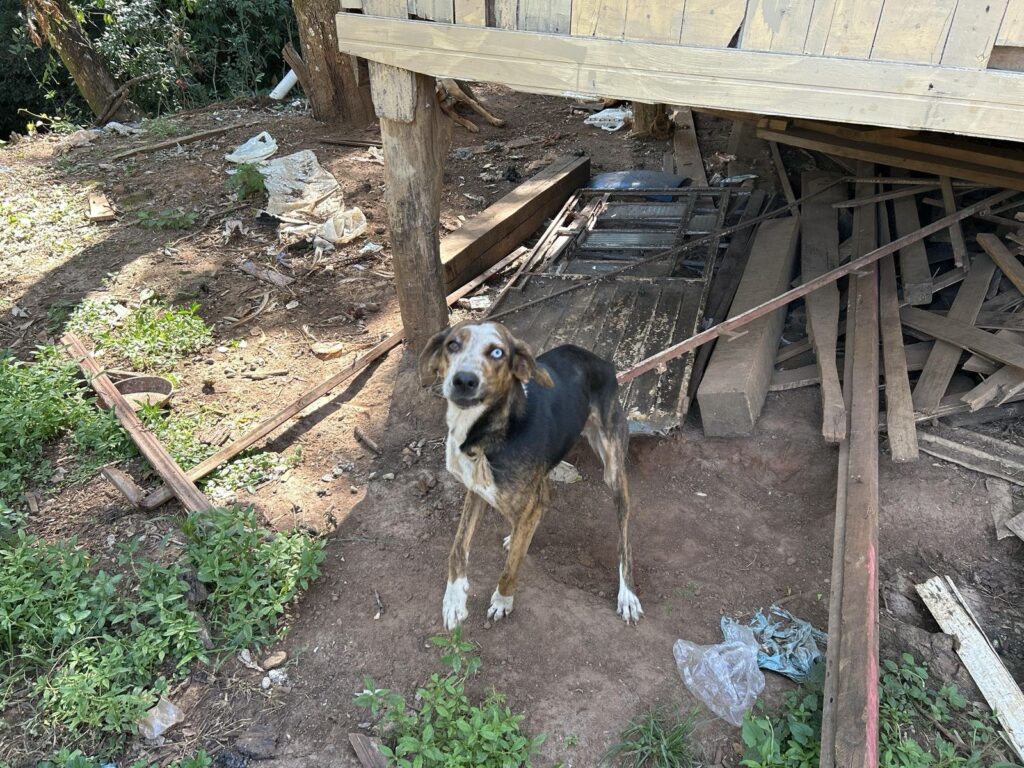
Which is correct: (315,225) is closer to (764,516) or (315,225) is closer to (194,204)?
(194,204)

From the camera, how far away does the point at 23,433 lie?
193 inches

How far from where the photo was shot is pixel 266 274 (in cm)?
726

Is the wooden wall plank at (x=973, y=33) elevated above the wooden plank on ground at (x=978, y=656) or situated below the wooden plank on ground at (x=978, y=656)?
above

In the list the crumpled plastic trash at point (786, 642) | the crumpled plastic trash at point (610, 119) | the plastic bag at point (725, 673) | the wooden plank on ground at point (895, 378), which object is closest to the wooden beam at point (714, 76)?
the wooden plank on ground at point (895, 378)

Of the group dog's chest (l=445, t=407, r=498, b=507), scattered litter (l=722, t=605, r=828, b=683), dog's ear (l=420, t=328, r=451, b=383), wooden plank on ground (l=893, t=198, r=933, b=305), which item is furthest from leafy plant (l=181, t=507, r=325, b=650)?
wooden plank on ground (l=893, t=198, r=933, b=305)

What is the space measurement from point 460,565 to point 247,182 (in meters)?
6.52

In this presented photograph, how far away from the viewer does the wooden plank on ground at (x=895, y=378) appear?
450cm

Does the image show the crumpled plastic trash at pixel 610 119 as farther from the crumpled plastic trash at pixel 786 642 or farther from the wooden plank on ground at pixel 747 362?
the crumpled plastic trash at pixel 786 642

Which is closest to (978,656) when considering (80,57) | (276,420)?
(276,420)

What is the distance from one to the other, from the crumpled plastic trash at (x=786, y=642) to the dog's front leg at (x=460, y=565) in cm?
148

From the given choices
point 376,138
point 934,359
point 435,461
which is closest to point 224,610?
point 435,461

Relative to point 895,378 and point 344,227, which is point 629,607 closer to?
point 895,378

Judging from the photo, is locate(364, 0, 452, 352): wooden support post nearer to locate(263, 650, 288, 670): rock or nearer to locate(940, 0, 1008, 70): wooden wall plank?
locate(263, 650, 288, 670): rock

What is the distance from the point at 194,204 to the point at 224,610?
20.5 ft
